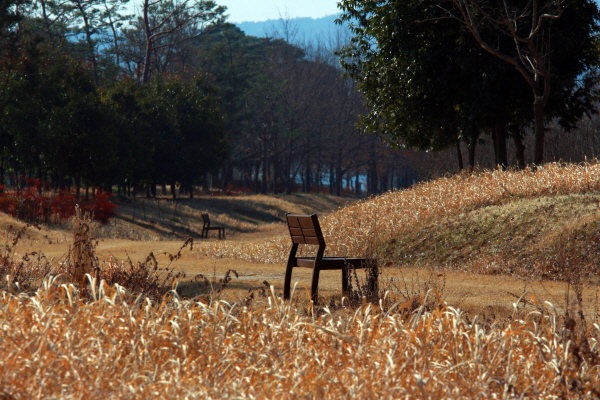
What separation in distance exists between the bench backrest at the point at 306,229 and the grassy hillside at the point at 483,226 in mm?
2278

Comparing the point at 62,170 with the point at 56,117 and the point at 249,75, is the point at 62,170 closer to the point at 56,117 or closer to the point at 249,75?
the point at 56,117

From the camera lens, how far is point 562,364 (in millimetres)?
4445

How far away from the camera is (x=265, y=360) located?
177 inches

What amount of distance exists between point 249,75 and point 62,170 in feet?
83.3

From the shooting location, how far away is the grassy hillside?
1212 centimetres

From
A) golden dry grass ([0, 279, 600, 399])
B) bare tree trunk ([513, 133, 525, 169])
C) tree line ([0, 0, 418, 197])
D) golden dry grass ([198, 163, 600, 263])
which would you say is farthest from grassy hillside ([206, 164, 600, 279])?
tree line ([0, 0, 418, 197])

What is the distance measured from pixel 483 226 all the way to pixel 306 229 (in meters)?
7.23

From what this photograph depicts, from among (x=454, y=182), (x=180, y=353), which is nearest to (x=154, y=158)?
(x=454, y=182)

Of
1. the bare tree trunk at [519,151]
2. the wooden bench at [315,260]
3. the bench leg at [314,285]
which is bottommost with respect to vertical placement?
the bench leg at [314,285]

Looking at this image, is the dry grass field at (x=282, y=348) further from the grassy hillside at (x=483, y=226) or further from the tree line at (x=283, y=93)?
the tree line at (x=283, y=93)

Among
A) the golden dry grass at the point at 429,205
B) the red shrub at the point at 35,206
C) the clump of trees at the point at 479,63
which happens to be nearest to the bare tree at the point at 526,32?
the clump of trees at the point at 479,63

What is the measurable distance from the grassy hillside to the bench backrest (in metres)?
2.28

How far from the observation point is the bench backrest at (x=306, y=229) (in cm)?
759

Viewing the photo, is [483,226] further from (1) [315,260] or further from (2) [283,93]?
(2) [283,93]
